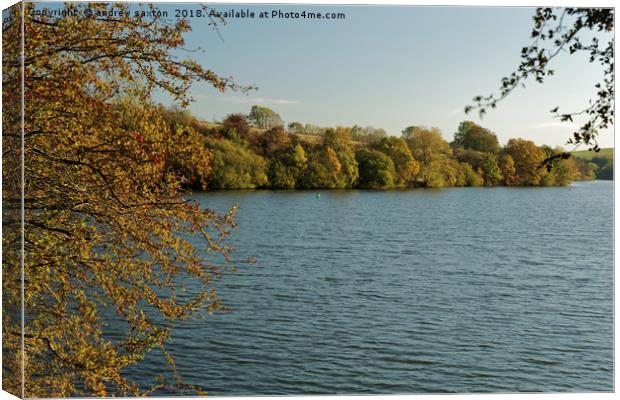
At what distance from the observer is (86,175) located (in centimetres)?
652

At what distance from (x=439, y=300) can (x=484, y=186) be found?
79.5 inches

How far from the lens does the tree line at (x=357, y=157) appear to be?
374 inches

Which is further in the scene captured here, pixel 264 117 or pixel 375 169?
pixel 375 169

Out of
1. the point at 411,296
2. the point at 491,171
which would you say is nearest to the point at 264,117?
the point at 491,171

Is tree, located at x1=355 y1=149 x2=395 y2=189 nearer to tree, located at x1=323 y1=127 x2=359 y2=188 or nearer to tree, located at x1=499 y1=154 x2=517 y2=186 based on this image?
tree, located at x1=323 y1=127 x2=359 y2=188

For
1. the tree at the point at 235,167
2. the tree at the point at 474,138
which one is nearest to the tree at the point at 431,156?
the tree at the point at 474,138

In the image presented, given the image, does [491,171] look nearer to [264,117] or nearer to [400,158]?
[400,158]

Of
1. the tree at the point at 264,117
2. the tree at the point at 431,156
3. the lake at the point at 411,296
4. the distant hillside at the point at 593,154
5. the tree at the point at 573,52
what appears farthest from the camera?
the tree at the point at 431,156

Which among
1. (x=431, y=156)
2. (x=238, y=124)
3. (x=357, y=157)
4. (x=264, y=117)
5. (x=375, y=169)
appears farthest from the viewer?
(x=375, y=169)

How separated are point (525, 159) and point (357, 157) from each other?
2.22 m

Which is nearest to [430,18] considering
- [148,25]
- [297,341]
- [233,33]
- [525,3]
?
[525,3]

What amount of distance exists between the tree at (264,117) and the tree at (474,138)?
7.07 feet

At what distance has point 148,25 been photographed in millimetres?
6852

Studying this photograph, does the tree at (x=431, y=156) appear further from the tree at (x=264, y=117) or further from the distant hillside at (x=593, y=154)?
the distant hillside at (x=593, y=154)
